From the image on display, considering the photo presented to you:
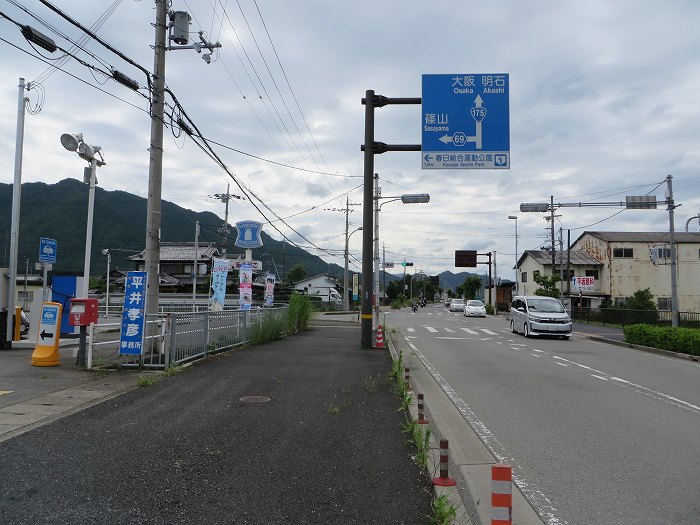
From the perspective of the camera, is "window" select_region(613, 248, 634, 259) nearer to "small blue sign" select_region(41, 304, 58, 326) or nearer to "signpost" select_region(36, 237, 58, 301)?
"signpost" select_region(36, 237, 58, 301)

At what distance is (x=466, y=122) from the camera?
1350 centimetres

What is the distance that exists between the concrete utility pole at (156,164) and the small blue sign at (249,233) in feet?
27.6

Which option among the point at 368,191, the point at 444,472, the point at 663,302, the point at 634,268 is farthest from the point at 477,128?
the point at 663,302

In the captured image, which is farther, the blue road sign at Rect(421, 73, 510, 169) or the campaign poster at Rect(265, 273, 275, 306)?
the campaign poster at Rect(265, 273, 275, 306)

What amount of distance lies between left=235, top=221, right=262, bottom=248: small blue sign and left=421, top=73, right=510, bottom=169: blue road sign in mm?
9221

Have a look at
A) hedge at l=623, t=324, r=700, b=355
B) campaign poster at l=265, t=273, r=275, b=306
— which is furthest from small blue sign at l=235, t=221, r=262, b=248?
hedge at l=623, t=324, r=700, b=355

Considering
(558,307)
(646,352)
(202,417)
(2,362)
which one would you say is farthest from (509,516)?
(558,307)

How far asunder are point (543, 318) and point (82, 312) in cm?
1766

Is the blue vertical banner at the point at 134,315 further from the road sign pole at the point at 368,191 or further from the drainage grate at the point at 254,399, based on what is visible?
the road sign pole at the point at 368,191

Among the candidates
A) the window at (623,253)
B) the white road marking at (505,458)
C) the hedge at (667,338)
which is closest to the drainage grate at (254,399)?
the white road marking at (505,458)

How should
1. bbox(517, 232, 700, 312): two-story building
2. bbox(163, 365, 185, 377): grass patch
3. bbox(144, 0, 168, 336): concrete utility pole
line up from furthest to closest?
bbox(517, 232, 700, 312): two-story building < bbox(144, 0, 168, 336): concrete utility pole < bbox(163, 365, 185, 377): grass patch

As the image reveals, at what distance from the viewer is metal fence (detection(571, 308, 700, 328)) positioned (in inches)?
1073

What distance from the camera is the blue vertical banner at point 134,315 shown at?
10.1 meters

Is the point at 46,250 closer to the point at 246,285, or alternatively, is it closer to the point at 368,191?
the point at 246,285
